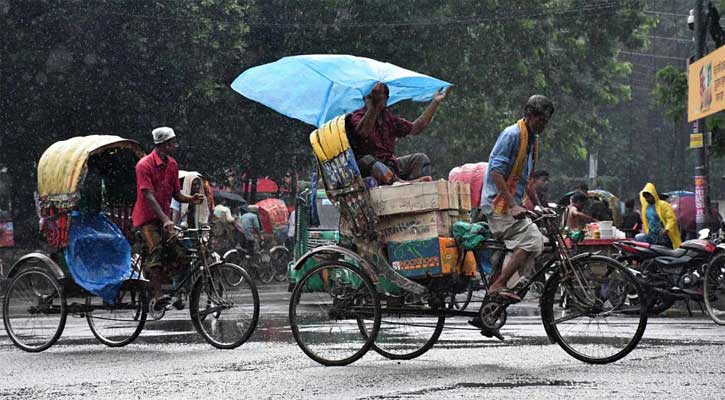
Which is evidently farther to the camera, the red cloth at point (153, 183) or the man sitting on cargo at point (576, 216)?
the man sitting on cargo at point (576, 216)

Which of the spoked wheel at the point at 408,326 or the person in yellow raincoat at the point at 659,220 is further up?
the person in yellow raincoat at the point at 659,220

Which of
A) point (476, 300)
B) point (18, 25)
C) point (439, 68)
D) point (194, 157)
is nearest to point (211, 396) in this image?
point (476, 300)

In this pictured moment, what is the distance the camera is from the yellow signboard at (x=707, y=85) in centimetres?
1977

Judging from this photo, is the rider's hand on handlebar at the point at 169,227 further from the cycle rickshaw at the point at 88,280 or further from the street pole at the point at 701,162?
the street pole at the point at 701,162

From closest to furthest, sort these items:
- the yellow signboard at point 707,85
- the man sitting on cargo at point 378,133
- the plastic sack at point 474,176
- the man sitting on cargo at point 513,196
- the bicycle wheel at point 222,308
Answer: the man sitting on cargo at point 513,196, the man sitting on cargo at point 378,133, the bicycle wheel at point 222,308, the plastic sack at point 474,176, the yellow signboard at point 707,85

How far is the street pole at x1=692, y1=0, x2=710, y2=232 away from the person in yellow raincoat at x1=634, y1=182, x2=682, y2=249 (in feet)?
14.8

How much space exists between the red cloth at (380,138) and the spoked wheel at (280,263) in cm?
1815

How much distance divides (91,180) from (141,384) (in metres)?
3.86

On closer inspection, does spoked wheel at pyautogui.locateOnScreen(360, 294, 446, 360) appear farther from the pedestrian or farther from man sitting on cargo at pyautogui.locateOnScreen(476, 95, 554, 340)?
the pedestrian

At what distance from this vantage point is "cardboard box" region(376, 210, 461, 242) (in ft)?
27.2

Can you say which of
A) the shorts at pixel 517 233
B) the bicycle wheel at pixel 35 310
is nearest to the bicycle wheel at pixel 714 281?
the shorts at pixel 517 233

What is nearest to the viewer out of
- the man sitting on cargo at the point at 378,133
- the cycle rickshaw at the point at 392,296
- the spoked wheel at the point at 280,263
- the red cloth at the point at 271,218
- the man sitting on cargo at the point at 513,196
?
the cycle rickshaw at the point at 392,296

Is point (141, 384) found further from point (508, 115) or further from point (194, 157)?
point (508, 115)

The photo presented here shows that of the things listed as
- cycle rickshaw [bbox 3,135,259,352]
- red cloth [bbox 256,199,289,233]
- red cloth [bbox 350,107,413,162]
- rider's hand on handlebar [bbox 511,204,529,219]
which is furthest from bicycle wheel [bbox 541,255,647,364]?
red cloth [bbox 256,199,289,233]
